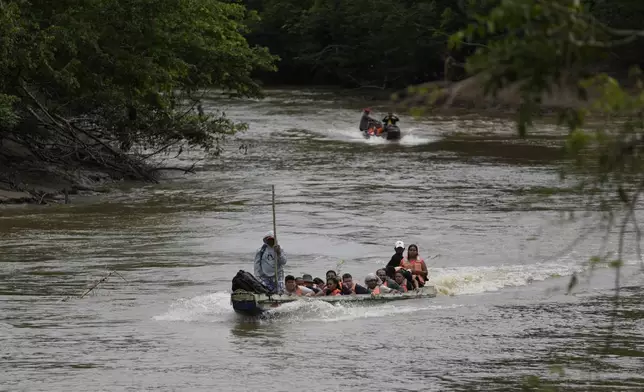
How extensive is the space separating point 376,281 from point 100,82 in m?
14.8

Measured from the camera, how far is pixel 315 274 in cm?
2266

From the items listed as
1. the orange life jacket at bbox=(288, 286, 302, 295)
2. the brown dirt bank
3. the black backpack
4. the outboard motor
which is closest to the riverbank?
the brown dirt bank

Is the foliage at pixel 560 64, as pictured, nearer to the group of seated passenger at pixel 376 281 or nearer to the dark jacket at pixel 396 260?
the group of seated passenger at pixel 376 281

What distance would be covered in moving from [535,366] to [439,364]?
1264 millimetres

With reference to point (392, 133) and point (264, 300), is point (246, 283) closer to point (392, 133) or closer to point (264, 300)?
point (264, 300)

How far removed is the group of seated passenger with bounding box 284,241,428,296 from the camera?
754 inches

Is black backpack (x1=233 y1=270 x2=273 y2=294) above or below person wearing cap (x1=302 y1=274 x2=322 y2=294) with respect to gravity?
above

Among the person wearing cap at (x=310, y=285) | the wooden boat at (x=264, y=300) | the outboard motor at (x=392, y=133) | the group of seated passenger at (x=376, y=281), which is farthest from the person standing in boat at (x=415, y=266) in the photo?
the outboard motor at (x=392, y=133)

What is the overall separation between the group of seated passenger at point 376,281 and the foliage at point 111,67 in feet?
39.0

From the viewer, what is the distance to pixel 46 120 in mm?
32562

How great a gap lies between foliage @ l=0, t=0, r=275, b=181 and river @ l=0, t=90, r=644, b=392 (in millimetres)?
1985

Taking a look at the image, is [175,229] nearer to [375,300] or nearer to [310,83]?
[375,300]

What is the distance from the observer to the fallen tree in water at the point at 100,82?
30875 mm

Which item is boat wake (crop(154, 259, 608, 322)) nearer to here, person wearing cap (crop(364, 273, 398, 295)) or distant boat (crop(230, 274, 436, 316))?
distant boat (crop(230, 274, 436, 316))
